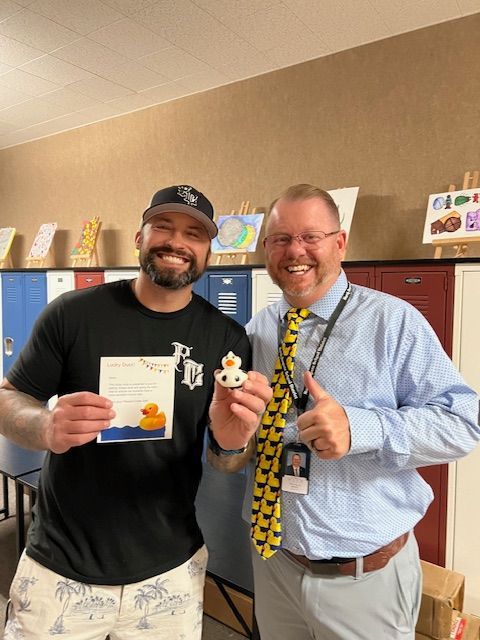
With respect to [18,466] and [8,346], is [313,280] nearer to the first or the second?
[18,466]

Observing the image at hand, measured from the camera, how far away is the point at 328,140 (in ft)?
11.7

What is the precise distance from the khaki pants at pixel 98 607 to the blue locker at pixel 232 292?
6.90 feet

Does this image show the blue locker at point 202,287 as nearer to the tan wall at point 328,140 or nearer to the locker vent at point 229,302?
the locker vent at point 229,302

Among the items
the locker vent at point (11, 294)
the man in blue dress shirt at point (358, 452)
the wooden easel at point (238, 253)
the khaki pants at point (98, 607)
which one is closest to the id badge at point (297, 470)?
the man in blue dress shirt at point (358, 452)

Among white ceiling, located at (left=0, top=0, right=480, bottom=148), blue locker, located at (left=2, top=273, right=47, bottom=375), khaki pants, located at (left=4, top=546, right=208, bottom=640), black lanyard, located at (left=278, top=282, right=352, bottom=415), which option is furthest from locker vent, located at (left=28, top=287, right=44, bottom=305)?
black lanyard, located at (left=278, top=282, right=352, bottom=415)

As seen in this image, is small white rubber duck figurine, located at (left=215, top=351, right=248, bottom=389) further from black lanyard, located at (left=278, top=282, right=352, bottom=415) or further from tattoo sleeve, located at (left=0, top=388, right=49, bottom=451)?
tattoo sleeve, located at (left=0, top=388, right=49, bottom=451)

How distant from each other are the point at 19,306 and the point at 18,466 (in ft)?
8.76

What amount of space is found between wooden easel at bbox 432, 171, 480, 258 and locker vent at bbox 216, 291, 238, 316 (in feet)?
4.43

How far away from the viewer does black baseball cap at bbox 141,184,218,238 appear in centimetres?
138

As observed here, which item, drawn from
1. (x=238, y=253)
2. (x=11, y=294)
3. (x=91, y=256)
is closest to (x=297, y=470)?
(x=238, y=253)

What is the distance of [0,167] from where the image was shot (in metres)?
6.35

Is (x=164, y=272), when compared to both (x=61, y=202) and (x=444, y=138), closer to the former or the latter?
(x=444, y=138)

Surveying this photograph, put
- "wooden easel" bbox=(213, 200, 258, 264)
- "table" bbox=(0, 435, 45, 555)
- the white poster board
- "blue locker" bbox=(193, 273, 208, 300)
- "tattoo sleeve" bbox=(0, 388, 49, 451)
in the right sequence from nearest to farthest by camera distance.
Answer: "tattoo sleeve" bbox=(0, 388, 49, 451) → "table" bbox=(0, 435, 45, 555) → the white poster board → "blue locker" bbox=(193, 273, 208, 300) → "wooden easel" bbox=(213, 200, 258, 264)

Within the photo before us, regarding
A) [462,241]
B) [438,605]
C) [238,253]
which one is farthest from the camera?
[238,253]
